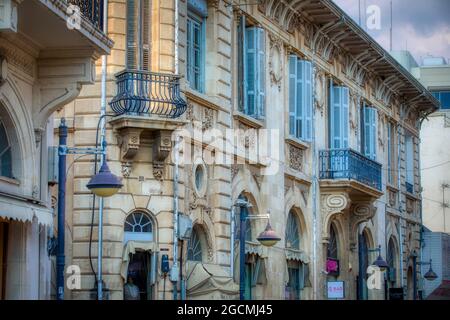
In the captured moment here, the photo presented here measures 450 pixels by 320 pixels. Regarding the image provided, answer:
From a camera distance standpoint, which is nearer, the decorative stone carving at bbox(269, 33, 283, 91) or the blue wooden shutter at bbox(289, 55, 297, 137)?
the decorative stone carving at bbox(269, 33, 283, 91)

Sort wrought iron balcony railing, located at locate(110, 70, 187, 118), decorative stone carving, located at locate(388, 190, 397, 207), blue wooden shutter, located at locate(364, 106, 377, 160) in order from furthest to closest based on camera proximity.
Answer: decorative stone carving, located at locate(388, 190, 397, 207), blue wooden shutter, located at locate(364, 106, 377, 160), wrought iron balcony railing, located at locate(110, 70, 187, 118)

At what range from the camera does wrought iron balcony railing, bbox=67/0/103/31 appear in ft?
56.6

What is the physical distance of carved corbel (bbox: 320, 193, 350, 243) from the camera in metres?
33.6

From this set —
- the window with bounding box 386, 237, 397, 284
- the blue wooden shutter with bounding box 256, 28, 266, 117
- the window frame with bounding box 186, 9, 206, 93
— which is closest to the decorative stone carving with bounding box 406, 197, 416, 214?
the window with bounding box 386, 237, 397, 284

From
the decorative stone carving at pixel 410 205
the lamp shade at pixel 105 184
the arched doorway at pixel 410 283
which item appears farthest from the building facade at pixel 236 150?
the lamp shade at pixel 105 184

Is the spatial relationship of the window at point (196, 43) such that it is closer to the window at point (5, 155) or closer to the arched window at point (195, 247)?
the arched window at point (195, 247)

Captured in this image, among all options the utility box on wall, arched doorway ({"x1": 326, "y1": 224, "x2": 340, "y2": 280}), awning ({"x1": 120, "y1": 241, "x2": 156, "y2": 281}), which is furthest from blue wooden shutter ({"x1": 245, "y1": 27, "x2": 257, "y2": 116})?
the utility box on wall

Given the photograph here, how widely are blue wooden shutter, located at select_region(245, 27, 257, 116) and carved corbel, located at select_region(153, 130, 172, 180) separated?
18.1ft

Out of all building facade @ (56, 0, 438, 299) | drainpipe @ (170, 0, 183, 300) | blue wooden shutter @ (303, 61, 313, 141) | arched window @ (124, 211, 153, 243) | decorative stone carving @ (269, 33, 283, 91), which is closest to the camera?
building facade @ (56, 0, 438, 299)

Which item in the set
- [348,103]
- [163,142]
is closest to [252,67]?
[163,142]

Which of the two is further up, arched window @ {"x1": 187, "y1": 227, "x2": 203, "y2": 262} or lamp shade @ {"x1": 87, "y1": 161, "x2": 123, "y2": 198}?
lamp shade @ {"x1": 87, "y1": 161, "x2": 123, "y2": 198}

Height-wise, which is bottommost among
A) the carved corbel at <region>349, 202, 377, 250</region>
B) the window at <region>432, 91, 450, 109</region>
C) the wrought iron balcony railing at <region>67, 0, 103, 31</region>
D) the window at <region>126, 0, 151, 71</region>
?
the carved corbel at <region>349, 202, 377, 250</region>

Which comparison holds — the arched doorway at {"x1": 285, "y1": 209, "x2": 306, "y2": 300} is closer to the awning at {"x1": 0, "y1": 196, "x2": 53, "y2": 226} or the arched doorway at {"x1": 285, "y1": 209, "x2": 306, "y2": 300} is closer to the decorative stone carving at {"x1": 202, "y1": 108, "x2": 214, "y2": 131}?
the decorative stone carving at {"x1": 202, "y1": 108, "x2": 214, "y2": 131}
